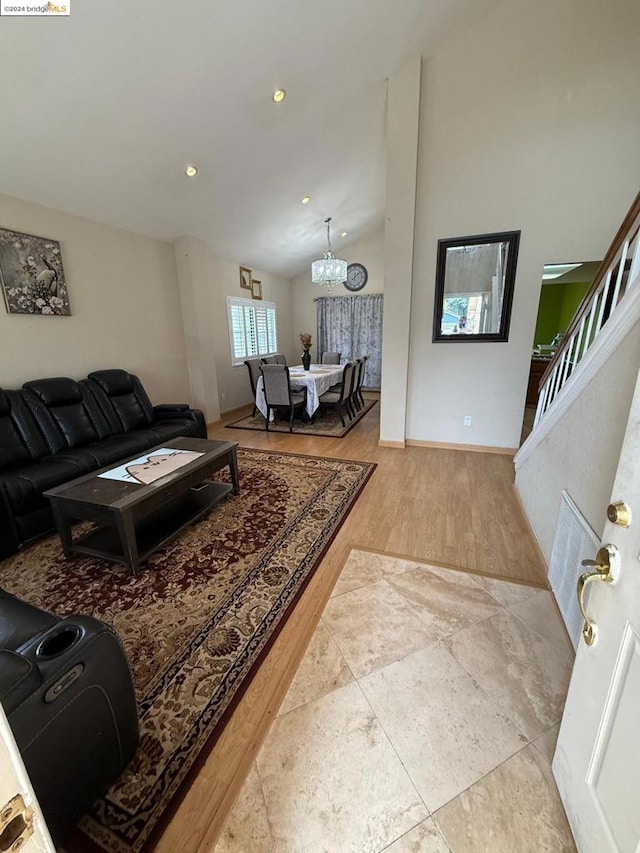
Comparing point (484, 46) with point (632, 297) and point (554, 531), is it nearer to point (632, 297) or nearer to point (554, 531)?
point (632, 297)

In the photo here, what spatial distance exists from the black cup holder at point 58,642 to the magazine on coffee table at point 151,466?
1201mm

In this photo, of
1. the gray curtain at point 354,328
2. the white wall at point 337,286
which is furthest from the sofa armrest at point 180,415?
the gray curtain at point 354,328

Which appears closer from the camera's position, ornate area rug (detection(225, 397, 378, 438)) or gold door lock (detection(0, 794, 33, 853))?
gold door lock (detection(0, 794, 33, 853))

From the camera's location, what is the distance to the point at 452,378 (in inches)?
152

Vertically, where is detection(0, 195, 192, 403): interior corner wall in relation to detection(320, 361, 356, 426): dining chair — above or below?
above

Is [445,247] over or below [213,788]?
over

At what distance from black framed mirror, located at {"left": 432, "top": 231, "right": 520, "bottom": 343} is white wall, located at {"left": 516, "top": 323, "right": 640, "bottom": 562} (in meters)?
1.77

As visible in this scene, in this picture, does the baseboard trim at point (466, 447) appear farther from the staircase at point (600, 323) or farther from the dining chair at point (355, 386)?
the dining chair at point (355, 386)

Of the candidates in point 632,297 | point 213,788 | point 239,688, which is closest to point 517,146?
point 632,297

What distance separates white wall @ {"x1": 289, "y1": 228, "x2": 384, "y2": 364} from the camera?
6.97 meters

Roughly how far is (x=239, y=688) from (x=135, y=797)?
41cm

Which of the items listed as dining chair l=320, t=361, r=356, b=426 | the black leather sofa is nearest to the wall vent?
the black leather sofa

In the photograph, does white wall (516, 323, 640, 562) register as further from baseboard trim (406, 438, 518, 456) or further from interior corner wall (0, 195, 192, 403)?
interior corner wall (0, 195, 192, 403)

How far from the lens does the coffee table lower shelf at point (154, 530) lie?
2.05m
